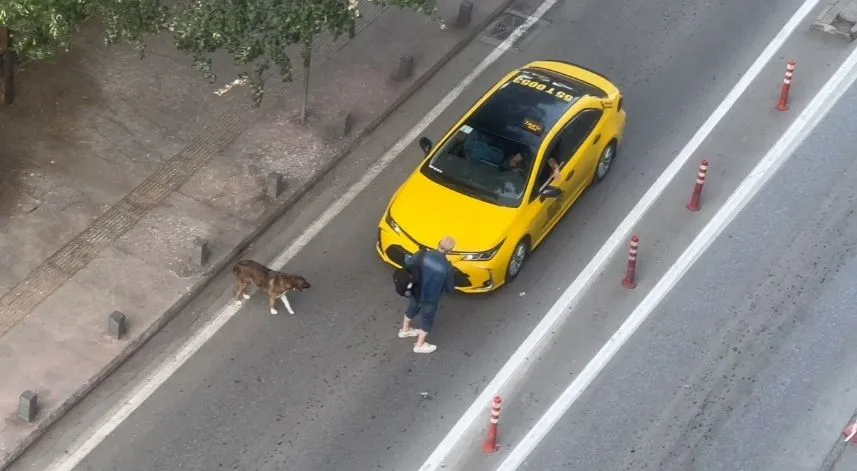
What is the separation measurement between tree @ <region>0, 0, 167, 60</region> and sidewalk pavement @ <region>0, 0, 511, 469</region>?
2.22 meters

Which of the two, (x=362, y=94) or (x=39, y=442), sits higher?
(x=362, y=94)

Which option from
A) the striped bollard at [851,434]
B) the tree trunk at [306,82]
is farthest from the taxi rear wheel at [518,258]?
the striped bollard at [851,434]

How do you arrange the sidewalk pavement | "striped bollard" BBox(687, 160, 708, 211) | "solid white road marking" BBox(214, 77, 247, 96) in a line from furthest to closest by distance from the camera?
"solid white road marking" BBox(214, 77, 247, 96) < "striped bollard" BBox(687, 160, 708, 211) < the sidewalk pavement

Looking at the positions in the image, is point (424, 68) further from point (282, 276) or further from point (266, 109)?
point (282, 276)

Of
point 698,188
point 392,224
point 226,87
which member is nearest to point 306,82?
point 226,87

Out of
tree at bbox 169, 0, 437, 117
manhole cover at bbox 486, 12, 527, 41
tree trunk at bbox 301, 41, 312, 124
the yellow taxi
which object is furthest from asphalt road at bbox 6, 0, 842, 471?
tree at bbox 169, 0, 437, 117

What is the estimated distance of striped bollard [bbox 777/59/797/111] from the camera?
1794 centimetres

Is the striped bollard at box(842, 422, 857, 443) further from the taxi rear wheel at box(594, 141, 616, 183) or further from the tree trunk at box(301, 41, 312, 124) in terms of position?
the tree trunk at box(301, 41, 312, 124)

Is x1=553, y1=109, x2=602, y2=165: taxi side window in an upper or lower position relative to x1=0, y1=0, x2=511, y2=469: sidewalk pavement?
upper

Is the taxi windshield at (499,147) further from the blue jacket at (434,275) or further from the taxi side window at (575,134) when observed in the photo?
the blue jacket at (434,275)

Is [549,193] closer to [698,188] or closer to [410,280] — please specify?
[698,188]

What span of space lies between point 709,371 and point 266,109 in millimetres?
7356

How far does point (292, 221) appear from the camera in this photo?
16.8 meters

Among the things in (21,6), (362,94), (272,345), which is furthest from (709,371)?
(21,6)
